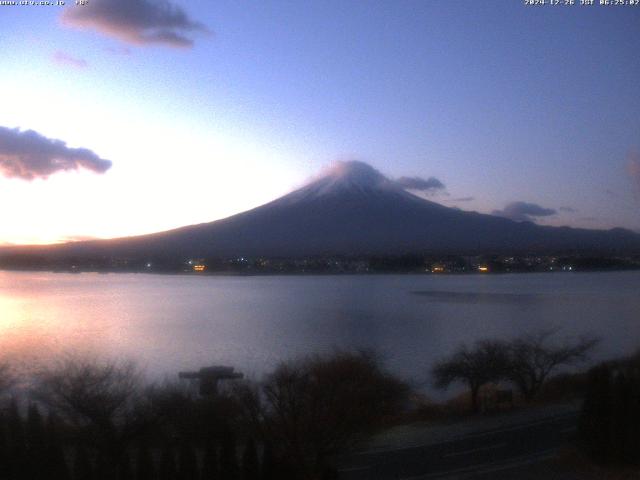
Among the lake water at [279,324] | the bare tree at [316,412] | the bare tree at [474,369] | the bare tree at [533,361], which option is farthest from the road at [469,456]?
the lake water at [279,324]

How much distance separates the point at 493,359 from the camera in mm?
11297

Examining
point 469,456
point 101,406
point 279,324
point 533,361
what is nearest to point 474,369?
point 533,361

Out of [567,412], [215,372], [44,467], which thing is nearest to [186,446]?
[44,467]

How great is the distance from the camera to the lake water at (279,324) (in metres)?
15.1

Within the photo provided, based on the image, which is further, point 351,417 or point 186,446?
point 351,417

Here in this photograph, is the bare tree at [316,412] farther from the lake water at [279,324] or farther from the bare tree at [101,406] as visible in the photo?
the lake water at [279,324]

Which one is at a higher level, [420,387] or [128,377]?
[128,377]

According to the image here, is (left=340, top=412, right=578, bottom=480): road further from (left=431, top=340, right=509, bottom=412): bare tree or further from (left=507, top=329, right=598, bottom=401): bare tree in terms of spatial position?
(left=507, top=329, right=598, bottom=401): bare tree

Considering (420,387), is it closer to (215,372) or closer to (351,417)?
(215,372)

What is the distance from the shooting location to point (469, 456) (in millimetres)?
6555

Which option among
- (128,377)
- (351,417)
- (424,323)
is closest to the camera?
(351,417)

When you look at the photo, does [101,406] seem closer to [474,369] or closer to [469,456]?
[469,456]

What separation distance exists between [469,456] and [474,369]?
14.8 feet

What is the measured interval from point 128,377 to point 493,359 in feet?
19.2
